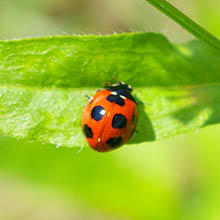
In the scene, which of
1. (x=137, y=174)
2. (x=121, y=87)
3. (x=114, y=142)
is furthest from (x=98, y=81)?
(x=137, y=174)

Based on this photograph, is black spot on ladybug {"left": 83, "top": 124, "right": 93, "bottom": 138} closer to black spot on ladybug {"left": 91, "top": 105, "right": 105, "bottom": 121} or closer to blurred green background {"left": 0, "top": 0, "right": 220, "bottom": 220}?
black spot on ladybug {"left": 91, "top": 105, "right": 105, "bottom": 121}

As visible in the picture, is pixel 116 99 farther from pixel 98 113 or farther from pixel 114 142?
pixel 114 142

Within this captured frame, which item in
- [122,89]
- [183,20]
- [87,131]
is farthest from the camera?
[122,89]

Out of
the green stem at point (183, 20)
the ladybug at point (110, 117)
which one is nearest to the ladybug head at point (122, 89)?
the ladybug at point (110, 117)

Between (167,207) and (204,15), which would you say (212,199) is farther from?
(204,15)

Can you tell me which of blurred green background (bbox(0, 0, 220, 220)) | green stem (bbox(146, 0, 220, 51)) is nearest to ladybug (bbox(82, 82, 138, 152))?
green stem (bbox(146, 0, 220, 51))

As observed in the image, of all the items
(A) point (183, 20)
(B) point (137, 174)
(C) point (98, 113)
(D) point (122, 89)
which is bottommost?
(B) point (137, 174)

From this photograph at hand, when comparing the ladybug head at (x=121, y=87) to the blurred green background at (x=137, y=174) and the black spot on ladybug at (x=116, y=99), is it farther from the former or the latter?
the blurred green background at (x=137, y=174)

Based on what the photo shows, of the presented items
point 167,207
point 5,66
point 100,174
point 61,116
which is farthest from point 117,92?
point 167,207
